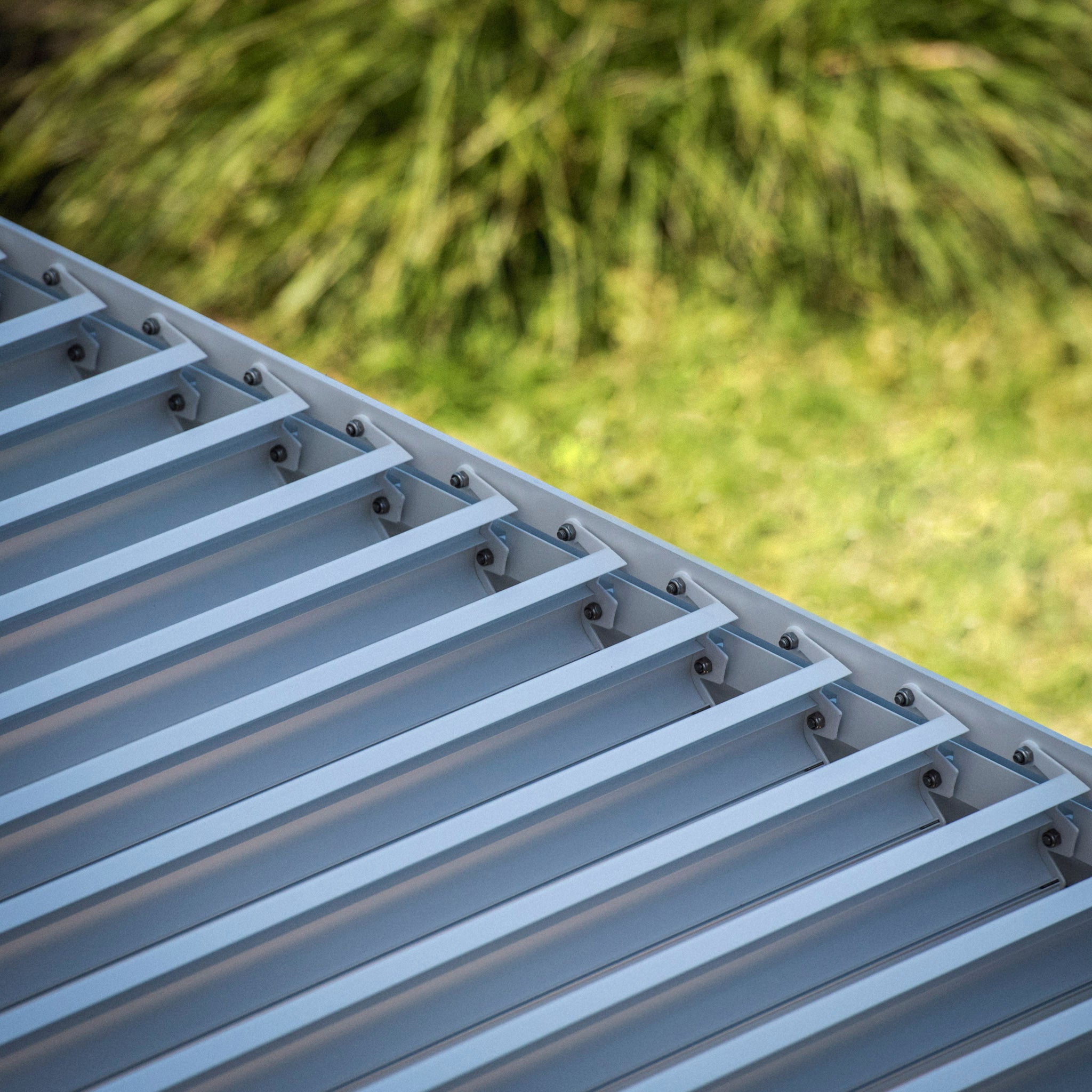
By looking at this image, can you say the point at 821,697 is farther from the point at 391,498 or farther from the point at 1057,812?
the point at 391,498

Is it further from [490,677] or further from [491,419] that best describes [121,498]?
[491,419]

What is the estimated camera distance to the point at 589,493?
4.14m

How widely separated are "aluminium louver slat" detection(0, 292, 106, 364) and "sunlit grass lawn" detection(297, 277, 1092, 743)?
7.82ft

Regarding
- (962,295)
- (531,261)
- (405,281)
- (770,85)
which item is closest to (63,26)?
(405,281)

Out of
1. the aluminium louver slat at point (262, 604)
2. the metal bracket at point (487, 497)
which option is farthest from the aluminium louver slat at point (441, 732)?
the metal bracket at point (487, 497)

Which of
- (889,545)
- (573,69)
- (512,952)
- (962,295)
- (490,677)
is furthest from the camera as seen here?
(962,295)

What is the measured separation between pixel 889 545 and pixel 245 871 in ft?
A: 9.57

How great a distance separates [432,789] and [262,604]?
345 mm

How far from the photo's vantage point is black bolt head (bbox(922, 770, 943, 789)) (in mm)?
1690

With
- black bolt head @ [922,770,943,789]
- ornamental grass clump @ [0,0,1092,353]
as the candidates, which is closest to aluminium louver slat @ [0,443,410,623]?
black bolt head @ [922,770,943,789]

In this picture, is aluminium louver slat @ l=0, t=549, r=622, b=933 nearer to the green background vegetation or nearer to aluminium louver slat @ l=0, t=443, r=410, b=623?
aluminium louver slat @ l=0, t=443, r=410, b=623

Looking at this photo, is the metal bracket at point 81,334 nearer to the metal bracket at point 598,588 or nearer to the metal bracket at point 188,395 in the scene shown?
the metal bracket at point 188,395

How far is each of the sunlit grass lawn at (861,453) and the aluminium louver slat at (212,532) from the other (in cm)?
236

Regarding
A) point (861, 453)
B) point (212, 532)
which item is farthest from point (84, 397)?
point (861, 453)
